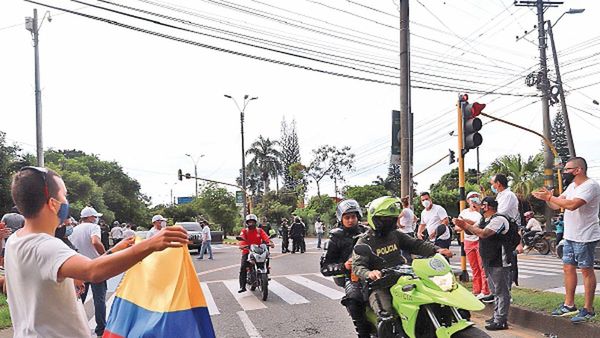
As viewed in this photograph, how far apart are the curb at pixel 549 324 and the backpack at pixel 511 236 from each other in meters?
0.91

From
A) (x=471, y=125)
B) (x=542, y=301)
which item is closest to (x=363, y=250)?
(x=542, y=301)

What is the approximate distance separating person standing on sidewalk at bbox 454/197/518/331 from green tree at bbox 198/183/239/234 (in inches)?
1977

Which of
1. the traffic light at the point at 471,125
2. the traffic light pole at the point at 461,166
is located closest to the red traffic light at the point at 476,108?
the traffic light at the point at 471,125

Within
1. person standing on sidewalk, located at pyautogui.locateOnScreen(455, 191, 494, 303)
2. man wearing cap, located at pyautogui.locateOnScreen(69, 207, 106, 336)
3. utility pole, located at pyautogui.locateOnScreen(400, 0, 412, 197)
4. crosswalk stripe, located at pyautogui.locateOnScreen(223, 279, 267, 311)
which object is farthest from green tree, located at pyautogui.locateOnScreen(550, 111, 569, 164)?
man wearing cap, located at pyautogui.locateOnScreen(69, 207, 106, 336)

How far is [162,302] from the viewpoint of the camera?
Answer: 116 inches

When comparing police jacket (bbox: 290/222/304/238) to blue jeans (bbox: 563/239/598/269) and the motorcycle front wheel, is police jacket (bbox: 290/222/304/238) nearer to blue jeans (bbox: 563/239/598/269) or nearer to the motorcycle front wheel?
the motorcycle front wheel

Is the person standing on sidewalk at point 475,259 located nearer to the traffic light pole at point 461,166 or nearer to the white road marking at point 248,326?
the traffic light pole at point 461,166

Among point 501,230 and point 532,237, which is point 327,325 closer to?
point 501,230

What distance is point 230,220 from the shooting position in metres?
58.2

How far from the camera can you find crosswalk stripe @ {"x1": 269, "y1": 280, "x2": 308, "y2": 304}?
10.8 m

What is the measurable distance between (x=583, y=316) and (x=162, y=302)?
17.9ft

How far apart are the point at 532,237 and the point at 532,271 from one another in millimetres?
6577

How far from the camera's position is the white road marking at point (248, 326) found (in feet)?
A: 25.5

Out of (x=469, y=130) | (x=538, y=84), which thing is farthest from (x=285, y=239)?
(x=469, y=130)
